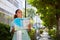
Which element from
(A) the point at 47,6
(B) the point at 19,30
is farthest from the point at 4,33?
(A) the point at 47,6

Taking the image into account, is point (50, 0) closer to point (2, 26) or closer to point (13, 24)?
point (2, 26)

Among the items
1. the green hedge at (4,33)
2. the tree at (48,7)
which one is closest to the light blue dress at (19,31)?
the green hedge at (4,33)

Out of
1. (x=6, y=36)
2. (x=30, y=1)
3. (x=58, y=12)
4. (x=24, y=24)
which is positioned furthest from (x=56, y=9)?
(x=24, y=24)

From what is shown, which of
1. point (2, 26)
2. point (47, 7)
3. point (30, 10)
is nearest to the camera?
point (2, 26)

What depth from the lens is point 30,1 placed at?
1841cm

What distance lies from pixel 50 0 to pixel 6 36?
6.79m

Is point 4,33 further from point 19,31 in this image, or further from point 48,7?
point 48,7

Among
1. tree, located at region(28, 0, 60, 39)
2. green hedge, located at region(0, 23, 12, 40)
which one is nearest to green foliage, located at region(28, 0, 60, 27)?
tree, located at region(28, 0, 60, 39)

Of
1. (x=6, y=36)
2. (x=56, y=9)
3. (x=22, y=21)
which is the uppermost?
(x=56, y=9)

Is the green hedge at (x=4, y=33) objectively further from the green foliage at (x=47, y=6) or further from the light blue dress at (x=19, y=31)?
the green foliage at (x=47, y=6)

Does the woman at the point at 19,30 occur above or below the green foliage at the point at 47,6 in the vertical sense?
below

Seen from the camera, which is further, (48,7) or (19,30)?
(48,7)

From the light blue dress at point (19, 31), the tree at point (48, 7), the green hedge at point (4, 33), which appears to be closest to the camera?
the light blue dress at point (19, 31)

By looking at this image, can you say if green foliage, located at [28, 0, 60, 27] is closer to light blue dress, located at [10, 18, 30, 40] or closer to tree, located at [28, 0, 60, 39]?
tree, located at [28, 0, 60, 39]
